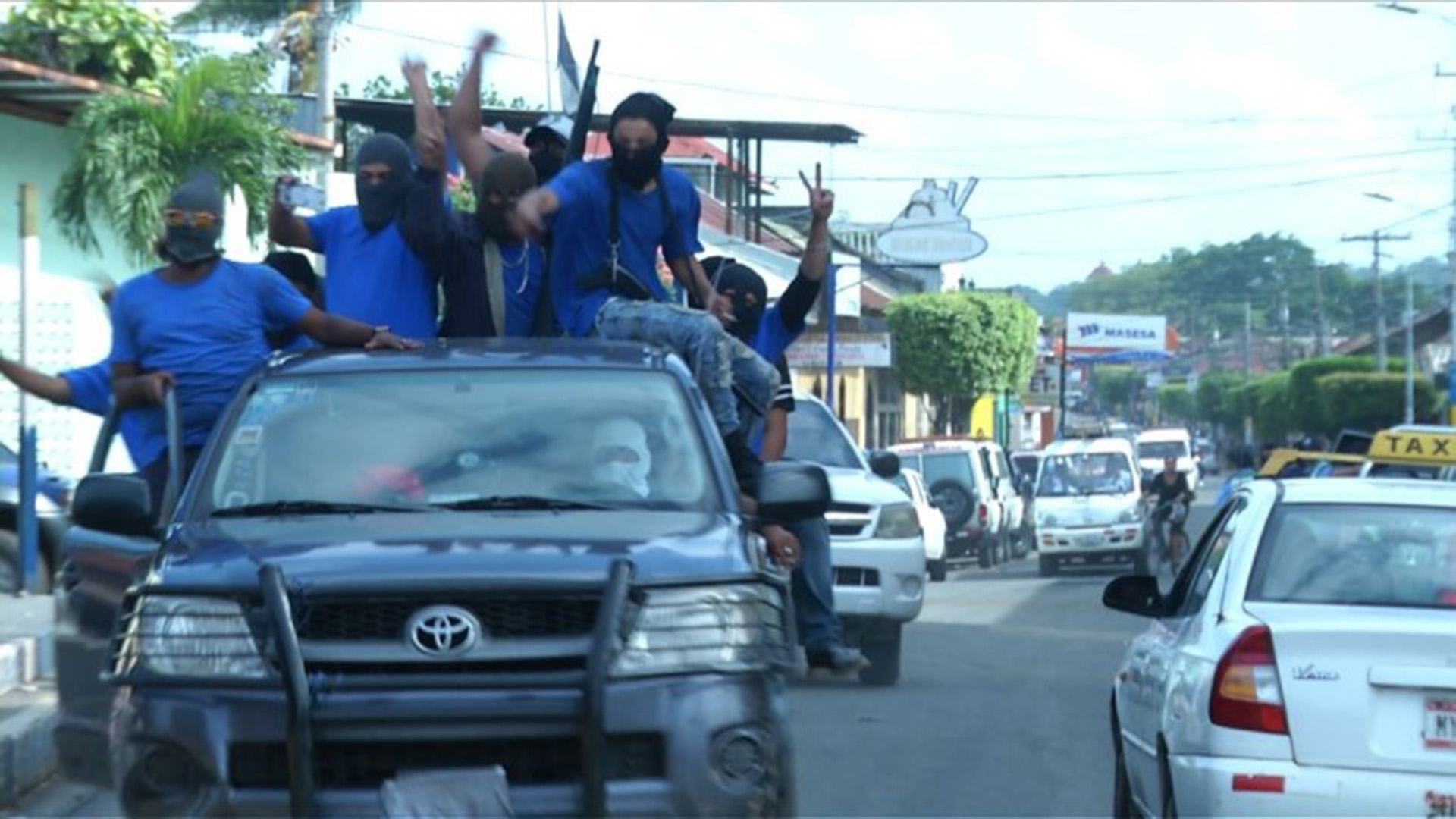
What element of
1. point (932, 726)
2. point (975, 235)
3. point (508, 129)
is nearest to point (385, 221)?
point (932, 726)

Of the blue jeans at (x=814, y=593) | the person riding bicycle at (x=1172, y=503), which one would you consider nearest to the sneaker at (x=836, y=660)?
the blue jeans at (x=814, y=593)

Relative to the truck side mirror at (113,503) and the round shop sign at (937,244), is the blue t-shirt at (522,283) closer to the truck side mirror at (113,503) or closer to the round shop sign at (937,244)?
the truck side mirror at (113,503)

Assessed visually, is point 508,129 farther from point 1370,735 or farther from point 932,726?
point 1370,735

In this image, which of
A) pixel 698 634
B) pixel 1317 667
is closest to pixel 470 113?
pixel 698 634

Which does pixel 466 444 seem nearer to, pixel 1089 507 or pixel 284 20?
pixel 1089 507

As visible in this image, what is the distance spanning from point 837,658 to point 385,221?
8.08 feet

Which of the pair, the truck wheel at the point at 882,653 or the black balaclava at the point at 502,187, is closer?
the black balaclava at the point at 502,187

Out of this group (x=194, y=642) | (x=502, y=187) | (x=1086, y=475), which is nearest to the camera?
(x=194, y=642)

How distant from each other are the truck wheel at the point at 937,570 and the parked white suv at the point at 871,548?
17.9m

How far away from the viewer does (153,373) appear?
8.16 m

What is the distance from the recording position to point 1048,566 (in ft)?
123

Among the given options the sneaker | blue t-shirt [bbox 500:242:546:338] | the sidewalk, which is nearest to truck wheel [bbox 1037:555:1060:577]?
the sidewalk

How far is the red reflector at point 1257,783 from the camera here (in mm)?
6998

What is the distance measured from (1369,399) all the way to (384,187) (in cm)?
7156
